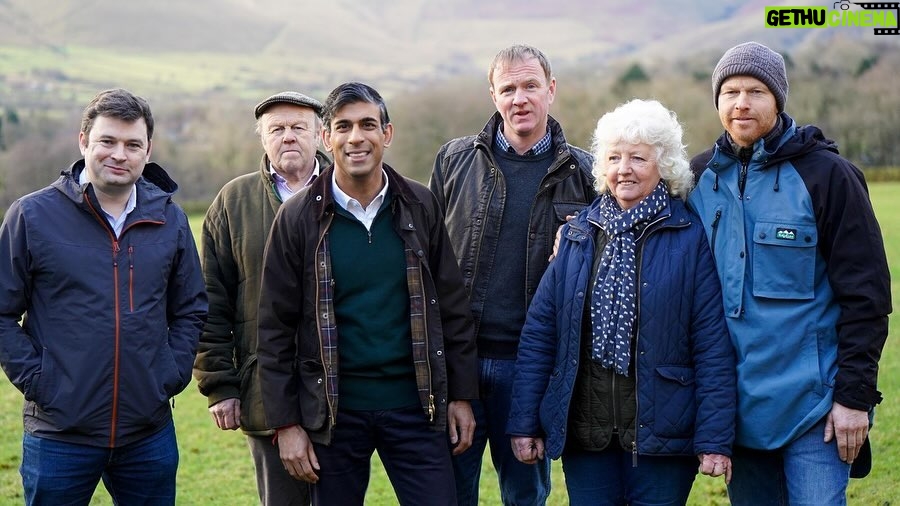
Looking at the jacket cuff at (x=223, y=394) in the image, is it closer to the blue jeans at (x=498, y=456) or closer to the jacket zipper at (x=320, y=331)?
the jacket zipper at (x=320, y=331)

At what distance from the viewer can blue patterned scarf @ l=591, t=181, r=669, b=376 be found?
13.3 ft

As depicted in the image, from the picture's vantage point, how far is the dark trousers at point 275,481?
4.92 m

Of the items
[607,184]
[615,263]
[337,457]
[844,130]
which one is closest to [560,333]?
[615,263]

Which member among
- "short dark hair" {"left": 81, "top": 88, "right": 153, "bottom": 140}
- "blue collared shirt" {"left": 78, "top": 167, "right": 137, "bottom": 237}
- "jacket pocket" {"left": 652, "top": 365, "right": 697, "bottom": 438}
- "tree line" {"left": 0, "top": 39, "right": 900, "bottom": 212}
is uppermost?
"tree line" {"left": 0, "top": 39, "right": 900, "bottom": 212}

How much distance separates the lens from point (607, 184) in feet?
14.1

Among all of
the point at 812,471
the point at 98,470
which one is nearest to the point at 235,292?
the point at 98,470

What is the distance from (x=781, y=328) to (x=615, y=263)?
0.77 meters

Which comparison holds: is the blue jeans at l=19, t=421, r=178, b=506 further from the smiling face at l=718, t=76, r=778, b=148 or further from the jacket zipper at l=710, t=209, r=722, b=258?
the smiling face at l=718, t=76, r=778, b=148

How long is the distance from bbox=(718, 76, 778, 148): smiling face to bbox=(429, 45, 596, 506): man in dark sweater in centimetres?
99

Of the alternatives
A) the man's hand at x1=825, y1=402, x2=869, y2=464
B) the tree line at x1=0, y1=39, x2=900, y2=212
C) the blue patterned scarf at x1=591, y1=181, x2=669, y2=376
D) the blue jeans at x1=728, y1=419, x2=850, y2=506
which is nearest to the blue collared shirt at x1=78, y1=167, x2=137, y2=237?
the blue patterned scarf at x1=591, y1=181, x2=669, y2=376

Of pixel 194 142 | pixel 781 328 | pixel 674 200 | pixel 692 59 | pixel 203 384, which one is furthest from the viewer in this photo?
pixel 692 59

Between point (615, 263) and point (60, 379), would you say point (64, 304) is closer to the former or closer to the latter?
point (60, 379)

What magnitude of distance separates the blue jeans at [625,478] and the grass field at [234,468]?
116 inches

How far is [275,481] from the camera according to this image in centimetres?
493
